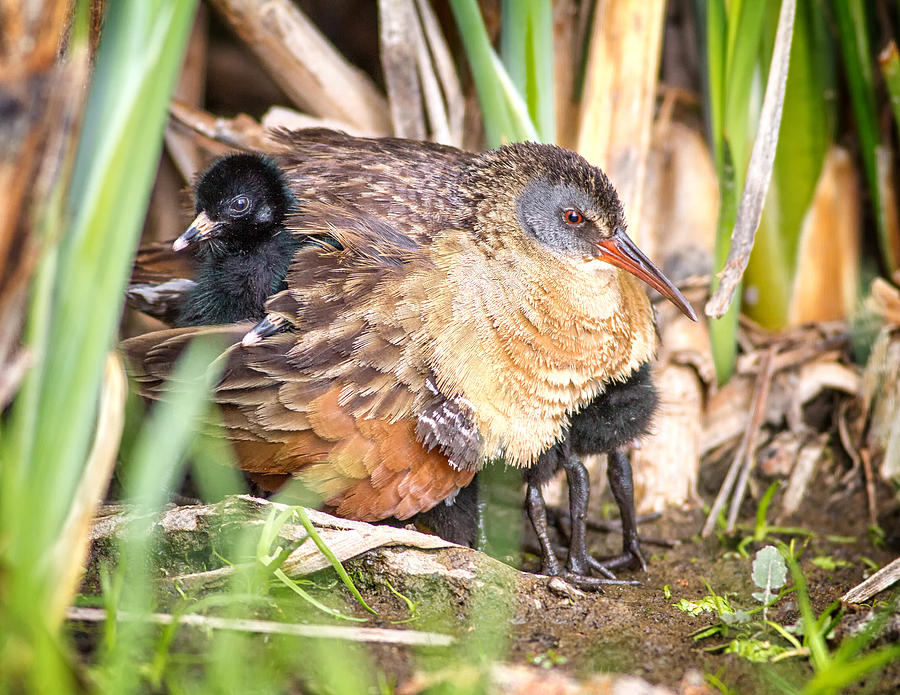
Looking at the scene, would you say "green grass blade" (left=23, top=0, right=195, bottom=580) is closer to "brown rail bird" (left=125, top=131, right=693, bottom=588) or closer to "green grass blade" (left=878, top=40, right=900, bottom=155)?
"brown rail bird" (left=125, top=131, right=693, bottom=588)

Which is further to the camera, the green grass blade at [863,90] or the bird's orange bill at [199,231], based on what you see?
the green grass blade at [863,90]

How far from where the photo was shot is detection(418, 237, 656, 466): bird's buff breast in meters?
2.50

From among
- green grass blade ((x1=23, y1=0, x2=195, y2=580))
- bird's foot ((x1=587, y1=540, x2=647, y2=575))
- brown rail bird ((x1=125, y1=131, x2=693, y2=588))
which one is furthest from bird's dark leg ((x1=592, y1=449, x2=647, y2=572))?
green grass blade ((x1=23, y1=0, x2=195, y2=580))

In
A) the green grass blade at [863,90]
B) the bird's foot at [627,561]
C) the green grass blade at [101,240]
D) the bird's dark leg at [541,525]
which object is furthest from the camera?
the green grass blade at [863,90]

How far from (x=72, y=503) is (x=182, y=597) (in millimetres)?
536

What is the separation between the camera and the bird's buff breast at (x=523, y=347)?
250cm


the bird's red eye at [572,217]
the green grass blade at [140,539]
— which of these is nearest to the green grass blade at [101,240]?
the green grass blade at [140,539]

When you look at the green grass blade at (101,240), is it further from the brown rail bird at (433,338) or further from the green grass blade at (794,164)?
the green grass blade at (794,164)

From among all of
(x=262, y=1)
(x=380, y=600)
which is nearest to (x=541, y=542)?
(x=380, y=600)

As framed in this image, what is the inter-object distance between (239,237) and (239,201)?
0.12m

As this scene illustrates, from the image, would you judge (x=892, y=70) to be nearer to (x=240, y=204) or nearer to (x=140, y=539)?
(x=240, y=204)

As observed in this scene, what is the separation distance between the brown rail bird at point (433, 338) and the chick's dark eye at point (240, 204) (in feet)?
0.52

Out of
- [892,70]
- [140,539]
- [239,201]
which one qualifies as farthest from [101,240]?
[892,70]

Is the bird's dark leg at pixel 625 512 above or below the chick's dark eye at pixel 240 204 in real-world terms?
below
